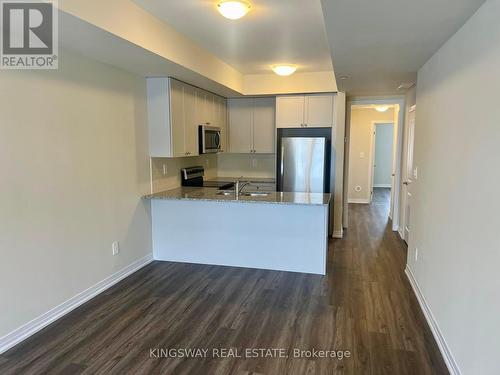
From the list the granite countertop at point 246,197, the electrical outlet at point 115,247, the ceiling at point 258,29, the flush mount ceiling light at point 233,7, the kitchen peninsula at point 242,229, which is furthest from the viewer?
the kitchen peninsula at point 242,229

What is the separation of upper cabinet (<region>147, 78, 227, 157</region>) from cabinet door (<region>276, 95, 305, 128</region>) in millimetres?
1363

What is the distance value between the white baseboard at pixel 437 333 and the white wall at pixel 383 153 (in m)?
8.22

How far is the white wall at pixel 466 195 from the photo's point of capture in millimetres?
1754

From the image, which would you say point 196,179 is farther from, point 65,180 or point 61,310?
point 61,310

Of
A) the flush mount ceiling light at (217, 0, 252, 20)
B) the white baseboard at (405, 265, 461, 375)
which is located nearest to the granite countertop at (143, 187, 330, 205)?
the white baseboard at (405, 265, 461, 375)

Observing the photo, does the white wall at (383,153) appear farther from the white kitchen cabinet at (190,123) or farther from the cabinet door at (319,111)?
the white kitchen cabinet at (190,123)

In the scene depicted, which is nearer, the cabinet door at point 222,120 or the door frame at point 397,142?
the cabinet door at point 222,120

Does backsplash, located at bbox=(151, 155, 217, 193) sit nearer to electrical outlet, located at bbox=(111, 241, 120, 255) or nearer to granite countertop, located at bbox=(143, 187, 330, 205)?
granite countertop, located at bbox=(143, 187, 330, 205)

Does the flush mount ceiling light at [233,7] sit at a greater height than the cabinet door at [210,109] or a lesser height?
greater

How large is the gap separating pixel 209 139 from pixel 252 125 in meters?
1.07

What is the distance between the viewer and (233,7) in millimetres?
2533

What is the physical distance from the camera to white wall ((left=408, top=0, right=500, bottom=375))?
5.75 feet

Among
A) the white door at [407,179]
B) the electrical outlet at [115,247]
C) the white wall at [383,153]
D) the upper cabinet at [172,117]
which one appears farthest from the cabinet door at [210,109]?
the white wall at [383,153]

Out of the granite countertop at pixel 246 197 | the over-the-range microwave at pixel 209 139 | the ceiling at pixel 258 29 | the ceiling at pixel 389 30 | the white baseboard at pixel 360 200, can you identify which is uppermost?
the ceiling at pixel 258 29
